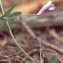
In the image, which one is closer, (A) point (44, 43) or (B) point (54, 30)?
(A) point (44, 43)

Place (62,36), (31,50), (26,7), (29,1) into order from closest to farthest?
(31,50) < (62,36) < (26,7) < (29,1)

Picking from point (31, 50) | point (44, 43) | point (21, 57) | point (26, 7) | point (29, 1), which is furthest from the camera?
point (29, 1)

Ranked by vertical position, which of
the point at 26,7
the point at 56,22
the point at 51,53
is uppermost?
the point at 26,7

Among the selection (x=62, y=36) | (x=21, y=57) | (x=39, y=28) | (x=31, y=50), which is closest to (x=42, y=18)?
(x=39, y=28)

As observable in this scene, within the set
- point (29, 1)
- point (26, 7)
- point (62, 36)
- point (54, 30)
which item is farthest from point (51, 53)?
point (29, 1)

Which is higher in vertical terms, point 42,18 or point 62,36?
point 42,18

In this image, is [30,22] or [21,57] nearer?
[21,57]

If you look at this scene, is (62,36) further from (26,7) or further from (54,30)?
(26,7)

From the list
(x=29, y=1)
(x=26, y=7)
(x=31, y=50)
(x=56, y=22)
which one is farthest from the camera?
(x=29, y=1)

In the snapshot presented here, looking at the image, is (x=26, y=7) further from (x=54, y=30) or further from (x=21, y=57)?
(x=21, y=57)
